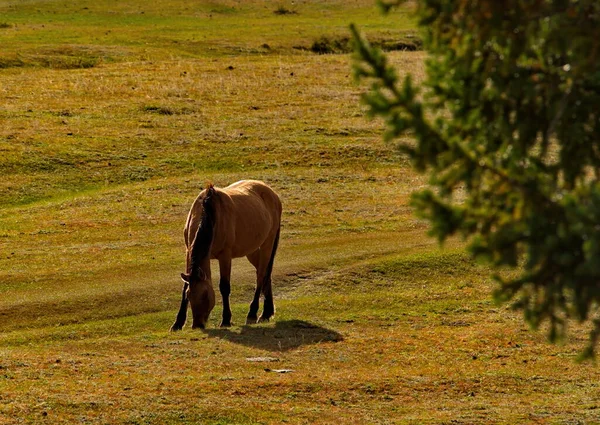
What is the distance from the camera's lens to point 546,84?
10773 mm

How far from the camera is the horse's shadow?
21334 mm

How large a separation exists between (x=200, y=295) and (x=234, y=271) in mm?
6618

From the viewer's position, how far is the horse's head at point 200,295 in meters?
22.5

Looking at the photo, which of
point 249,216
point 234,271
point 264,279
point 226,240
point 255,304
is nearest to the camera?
point 226,240

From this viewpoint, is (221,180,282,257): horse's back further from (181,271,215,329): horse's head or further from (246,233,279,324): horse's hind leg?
(181,271,215,329): horse's head

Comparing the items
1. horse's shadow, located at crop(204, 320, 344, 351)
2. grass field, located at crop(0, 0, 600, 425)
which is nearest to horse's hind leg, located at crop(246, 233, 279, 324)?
grass field, located at crop(0, 0, 600, 425)

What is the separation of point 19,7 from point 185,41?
2119 centimetres

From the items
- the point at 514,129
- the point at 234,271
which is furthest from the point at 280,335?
the point at 514,129

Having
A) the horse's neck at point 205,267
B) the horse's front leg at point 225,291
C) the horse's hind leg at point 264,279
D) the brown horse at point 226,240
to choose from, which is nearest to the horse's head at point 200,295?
the brown horse at point 226,240

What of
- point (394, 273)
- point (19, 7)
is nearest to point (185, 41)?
point (19, 7)

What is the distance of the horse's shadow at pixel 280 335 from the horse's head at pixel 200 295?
374 mm

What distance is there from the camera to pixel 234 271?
29.1 meters

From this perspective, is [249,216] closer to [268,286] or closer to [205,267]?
[268,286]

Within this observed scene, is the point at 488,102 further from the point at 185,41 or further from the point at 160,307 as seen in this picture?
the point at 185,41
